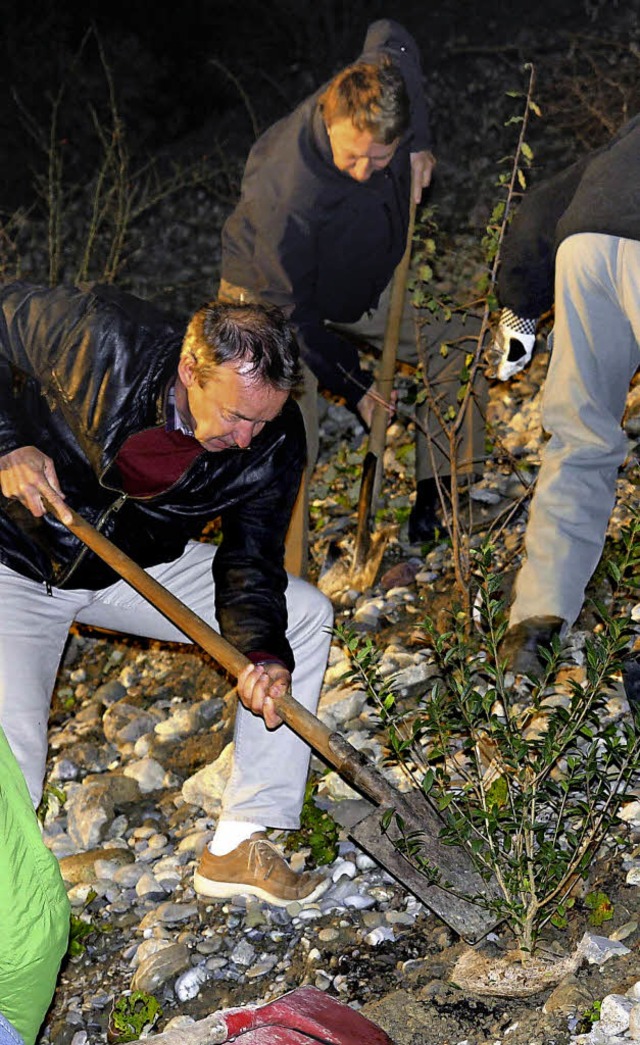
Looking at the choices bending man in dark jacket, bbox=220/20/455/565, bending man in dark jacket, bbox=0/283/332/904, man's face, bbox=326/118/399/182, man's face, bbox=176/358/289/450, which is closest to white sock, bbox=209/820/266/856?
bending man in dark jacket, bbox=0/283/332/904

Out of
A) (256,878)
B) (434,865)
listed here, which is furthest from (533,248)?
(256,878)

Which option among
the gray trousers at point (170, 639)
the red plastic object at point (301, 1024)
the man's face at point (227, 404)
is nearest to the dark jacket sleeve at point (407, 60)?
the man's face at point (227, 404)

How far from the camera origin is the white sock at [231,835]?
147 inches

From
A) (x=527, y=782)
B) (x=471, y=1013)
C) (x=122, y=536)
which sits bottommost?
(x=471, y=1013)

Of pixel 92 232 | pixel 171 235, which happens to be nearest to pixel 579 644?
pixel 92 232

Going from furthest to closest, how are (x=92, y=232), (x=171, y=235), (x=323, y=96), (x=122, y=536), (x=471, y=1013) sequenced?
(x=171, y=235), (x=92, y=232), (x=323, y=96), (x=122, y=536), (x=471, y=1013)

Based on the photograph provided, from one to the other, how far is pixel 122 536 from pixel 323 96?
180cm

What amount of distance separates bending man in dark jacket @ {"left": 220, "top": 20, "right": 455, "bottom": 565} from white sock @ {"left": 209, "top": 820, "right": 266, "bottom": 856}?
1.74 metres

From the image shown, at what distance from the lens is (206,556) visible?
13.1ft

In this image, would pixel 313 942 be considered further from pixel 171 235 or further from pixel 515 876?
pixel 171 235

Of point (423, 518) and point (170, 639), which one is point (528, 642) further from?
point (423, 518)

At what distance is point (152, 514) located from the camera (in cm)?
381

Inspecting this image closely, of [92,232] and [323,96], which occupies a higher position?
[323,96]

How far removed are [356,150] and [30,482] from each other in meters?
1.72
